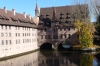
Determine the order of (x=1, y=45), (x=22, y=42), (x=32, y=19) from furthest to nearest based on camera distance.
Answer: (x=32, y=19) → (x=22, y=42) → (x=1, y=45)

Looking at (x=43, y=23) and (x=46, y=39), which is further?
(x=43, y=23)

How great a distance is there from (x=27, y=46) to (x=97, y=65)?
2824cm

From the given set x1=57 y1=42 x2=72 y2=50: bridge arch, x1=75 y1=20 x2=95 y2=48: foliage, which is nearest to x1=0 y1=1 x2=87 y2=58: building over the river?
x1=57 y1=42 x2=72 y2=50: bridge arch

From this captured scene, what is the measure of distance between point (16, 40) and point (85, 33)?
20737 mm

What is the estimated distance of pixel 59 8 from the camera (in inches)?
3098

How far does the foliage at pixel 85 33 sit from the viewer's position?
59.7m

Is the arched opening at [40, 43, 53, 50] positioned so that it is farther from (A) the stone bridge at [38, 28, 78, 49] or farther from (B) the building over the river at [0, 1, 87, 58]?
(A) the stone bridge at [38, 28, 78, 49]

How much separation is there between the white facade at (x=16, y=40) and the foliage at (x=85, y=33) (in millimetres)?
14905

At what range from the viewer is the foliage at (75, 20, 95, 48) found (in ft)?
196

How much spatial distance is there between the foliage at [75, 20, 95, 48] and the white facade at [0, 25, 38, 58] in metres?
14.9

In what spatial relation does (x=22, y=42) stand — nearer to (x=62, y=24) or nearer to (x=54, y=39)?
(x=54, y=39)

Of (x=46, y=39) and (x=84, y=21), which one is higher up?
(x=84, y=21)

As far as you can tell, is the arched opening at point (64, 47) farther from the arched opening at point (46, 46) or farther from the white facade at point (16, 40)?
the white facade at point (16, 40)

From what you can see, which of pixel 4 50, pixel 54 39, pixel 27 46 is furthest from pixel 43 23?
pixel 4 50
